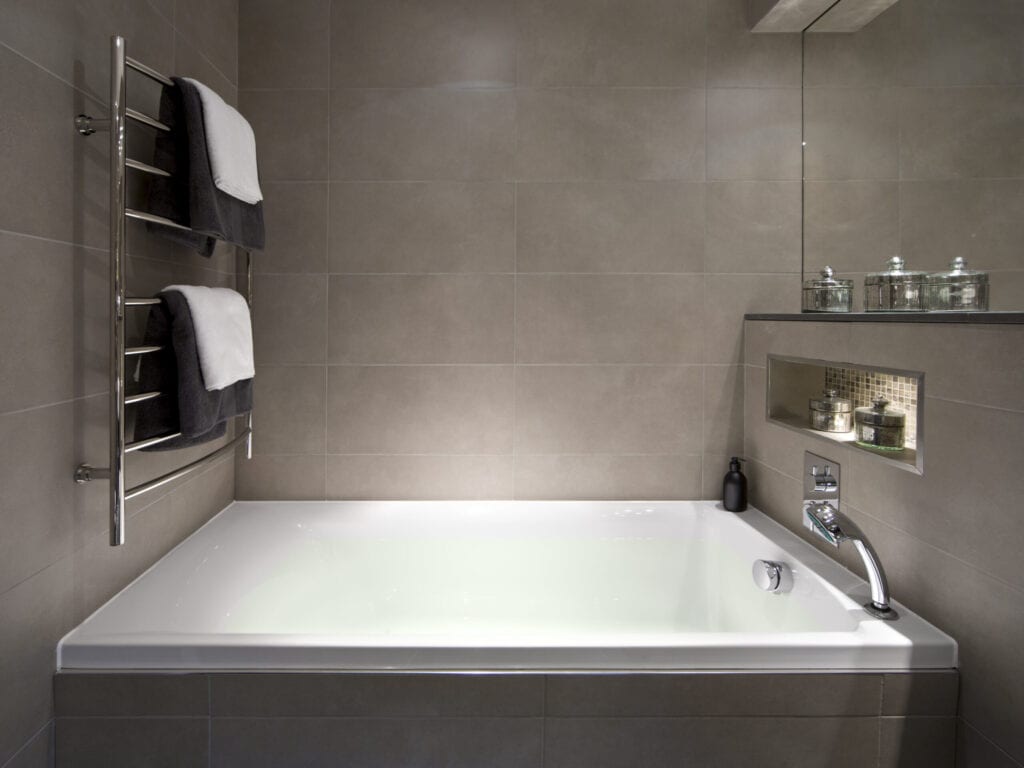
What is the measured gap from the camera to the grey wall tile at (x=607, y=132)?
2.37 metres

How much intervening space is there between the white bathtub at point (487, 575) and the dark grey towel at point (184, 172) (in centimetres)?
89

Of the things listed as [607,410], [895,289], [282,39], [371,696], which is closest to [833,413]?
[895,289]

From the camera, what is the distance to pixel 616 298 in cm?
240

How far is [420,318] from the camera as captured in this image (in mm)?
2385

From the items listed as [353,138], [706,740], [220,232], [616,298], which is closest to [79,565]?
[220,232]

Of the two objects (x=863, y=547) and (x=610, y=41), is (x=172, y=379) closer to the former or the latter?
(x=863, y=547)

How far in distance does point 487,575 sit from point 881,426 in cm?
123

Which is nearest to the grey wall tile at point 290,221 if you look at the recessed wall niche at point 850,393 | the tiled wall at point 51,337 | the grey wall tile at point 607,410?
the tiled wall at point 51,337

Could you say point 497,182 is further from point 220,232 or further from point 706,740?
point 706,740

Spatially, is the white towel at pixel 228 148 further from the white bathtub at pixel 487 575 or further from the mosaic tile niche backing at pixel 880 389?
the mosaic tile niche backing at pixel 880 389

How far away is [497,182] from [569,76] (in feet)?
1.44

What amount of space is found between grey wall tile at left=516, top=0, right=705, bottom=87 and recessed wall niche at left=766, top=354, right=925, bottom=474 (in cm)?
108

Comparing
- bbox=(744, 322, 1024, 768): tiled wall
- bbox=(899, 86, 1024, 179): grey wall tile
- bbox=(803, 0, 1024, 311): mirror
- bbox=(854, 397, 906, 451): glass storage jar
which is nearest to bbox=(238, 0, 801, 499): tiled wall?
bbox=(803, 0, 1024, 311): mirror

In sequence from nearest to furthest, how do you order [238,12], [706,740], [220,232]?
[706,740] → [220,232] → [238,12]
